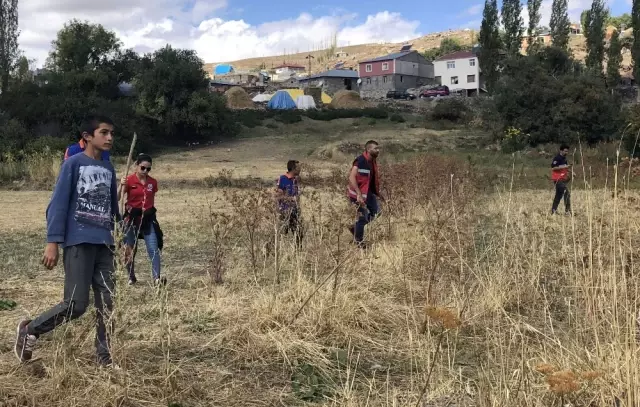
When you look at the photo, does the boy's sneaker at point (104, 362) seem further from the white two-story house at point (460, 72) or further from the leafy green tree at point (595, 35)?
the white two-story house at point (460, 72)

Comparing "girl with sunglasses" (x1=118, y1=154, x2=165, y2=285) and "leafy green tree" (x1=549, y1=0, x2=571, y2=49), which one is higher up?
"leafy green tree" (x1=549, y1=0, x2=571, y2=49)

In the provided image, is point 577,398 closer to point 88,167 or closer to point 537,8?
point 88,167

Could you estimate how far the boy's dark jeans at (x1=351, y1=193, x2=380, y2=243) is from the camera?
664 centimetres

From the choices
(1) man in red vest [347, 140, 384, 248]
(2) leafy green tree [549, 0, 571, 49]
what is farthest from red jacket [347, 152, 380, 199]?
(2) leafy green tree [549, 0, 571, 49]

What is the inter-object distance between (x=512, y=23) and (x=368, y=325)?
192ft

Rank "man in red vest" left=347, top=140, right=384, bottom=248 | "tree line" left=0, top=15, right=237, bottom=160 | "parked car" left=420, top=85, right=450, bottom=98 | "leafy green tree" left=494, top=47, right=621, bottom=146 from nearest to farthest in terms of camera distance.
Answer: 1. "man in red vest" left=347, top=140, right=384, bottom=248
2. "leafy green tree" left=494, top=47, right=621, bottom=146
3. "tree line" left=0, top=15, right=237, bottom=160
4. "parked car" left=420, top=85, right=450, bottom=98

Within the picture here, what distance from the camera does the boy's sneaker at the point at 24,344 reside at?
3.43 metres

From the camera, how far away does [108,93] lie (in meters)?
35.5

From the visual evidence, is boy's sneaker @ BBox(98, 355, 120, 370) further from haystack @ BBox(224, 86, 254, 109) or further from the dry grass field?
haystack @ BBox(224, 86, 254, 109)

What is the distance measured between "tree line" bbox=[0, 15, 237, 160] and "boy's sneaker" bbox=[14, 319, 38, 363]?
26.5 metres

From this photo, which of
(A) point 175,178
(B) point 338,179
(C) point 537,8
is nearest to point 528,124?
(A) point 175,178

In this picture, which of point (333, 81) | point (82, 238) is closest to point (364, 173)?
point (82, 238)

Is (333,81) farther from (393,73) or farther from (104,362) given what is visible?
(104,362)

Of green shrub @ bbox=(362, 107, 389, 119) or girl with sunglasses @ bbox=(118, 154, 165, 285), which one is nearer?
girl with sunglasses @ bbox=(118, 154, 165, 285)
